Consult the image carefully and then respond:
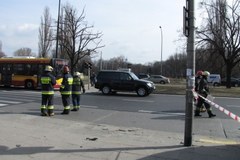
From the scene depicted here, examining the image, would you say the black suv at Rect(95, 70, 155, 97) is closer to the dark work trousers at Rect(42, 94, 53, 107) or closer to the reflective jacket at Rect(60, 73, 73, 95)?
the reflective jacket at Rect(60, 73, 73, 95)

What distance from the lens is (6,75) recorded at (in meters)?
31.9

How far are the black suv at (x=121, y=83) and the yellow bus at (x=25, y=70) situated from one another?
4.86 metres

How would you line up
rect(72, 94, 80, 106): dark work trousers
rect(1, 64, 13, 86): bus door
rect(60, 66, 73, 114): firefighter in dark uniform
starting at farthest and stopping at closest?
rect(1, 64, 13, 86): bus door
rect(72, 94, 80, 106): dark work trousers
rect(60, 66, 73, 114): firefighter in dark uniform

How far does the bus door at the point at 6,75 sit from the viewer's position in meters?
31.7

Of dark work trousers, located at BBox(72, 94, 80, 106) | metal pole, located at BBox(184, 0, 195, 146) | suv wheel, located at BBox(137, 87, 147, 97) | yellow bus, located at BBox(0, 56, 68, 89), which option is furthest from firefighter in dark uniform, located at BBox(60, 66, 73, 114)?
yellow bus, located at BBox(0, 56, 68, 89)

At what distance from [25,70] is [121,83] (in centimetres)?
956

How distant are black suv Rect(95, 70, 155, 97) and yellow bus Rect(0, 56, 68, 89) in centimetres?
486

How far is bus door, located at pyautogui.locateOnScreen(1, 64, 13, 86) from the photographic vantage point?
104 feet

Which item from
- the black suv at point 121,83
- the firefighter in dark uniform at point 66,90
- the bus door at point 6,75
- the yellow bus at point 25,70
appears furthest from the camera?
the bus door at point 6,75

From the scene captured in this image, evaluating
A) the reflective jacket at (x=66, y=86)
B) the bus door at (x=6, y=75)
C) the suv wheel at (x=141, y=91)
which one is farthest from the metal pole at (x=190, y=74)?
the bus door at (x=6, y=75)

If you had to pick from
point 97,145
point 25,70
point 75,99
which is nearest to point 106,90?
point 25,70

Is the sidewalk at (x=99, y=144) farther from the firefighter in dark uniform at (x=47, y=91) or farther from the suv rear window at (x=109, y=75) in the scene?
the suv rear window at (x=109, y=75)

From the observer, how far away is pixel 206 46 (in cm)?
4172

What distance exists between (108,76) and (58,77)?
520cm
